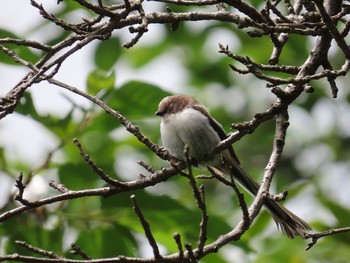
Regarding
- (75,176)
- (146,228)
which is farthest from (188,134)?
(146,228)

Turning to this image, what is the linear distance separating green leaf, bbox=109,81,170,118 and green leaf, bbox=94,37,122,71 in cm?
42

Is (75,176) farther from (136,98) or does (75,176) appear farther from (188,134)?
(188,134)

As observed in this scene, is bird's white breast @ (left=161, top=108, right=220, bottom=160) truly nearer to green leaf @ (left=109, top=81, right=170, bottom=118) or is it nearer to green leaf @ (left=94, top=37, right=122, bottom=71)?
green leaf @ (left=109, top=81, right=170, bottom=118)

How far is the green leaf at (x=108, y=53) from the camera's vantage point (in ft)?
18.7

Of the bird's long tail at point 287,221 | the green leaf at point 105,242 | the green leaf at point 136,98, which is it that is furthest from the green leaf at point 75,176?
the bird's long tail at point 287,221

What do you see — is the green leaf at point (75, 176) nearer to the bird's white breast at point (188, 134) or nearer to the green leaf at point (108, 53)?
the bird's white breast at point (188, 134)

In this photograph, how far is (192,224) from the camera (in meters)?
5.07

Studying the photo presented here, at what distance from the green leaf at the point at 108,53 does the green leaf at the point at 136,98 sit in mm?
422

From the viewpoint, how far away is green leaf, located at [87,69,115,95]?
17.2 feet

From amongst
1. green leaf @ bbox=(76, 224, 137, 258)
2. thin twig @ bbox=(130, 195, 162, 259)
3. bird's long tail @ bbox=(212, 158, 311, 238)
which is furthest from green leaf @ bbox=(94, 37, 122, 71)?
thin twig @ bbox=(130, 195, 162, 259)

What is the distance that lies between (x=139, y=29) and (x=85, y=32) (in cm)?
26

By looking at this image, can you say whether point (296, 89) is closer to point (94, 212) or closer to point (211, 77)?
point (94, 212)

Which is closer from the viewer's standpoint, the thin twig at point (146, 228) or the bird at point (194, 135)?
the thin twig at point (146, 228)

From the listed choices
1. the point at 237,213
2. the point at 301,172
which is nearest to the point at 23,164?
the point at 237,213
